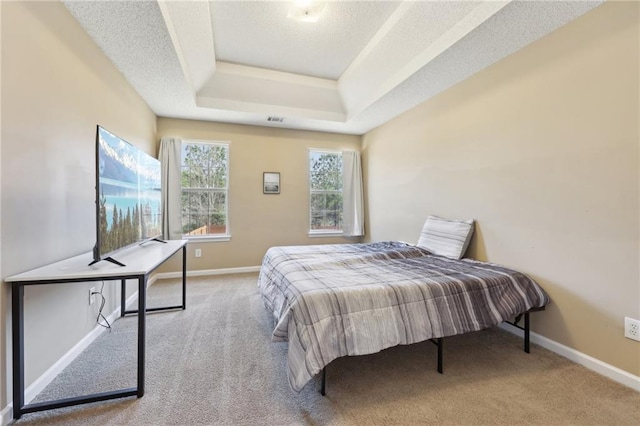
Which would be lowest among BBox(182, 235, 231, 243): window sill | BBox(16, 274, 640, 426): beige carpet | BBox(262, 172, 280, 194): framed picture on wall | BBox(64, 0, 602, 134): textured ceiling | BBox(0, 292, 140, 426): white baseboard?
BBox(16, 274, 640, 426): beige carpet

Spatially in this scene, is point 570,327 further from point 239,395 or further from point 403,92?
point 403,92

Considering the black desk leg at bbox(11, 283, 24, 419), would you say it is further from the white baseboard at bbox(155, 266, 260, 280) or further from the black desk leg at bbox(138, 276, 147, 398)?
the white baseboard at bbox(155, 266, 260, 280)

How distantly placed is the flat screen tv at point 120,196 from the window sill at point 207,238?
59.5 inches

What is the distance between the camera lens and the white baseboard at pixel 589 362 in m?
1.74

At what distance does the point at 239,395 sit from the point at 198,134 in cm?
382

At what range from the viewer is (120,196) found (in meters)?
2.00

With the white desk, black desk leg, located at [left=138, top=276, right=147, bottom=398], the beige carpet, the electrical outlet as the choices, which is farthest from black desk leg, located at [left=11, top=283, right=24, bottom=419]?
the electrical outlet

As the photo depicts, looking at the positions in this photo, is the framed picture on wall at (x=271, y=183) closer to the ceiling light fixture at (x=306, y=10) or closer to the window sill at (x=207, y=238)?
the window sill at (x=207, y=238)

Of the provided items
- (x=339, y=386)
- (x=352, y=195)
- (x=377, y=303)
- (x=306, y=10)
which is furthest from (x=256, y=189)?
(x=339, y=386)

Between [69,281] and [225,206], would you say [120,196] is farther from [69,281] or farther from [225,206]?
[225,206]

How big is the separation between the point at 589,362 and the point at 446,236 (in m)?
1.42

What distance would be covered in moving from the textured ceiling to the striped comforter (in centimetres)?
195

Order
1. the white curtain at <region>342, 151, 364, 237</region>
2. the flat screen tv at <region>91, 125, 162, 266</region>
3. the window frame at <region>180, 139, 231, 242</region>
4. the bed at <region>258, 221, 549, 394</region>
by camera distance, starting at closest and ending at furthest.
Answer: the bed at <region>258, 221, 549, 394</region> < the flat screen tv at <region>91, 125, 162, 266</region> < the window frame at <region>180, 139, 231, 242</region> < the white curtain at <region>342, 151, 364, 237</region>

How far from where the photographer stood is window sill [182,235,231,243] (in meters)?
4.34
